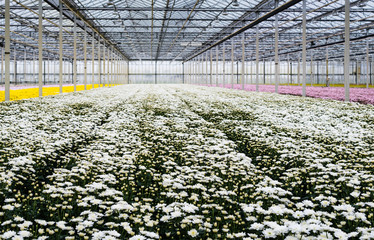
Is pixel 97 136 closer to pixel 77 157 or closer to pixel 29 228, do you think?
pixel 77 157

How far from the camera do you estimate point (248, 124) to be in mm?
9352

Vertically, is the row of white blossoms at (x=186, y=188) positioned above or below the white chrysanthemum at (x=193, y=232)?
above

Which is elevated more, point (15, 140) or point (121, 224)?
point (15, 140)

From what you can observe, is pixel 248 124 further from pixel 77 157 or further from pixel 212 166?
pixel 77 157

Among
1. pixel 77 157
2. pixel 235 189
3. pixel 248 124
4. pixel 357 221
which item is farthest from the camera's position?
pixel 248 124

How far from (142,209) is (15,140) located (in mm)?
4049

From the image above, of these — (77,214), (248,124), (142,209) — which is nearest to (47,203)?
(77,214)

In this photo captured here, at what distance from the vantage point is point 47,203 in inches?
136

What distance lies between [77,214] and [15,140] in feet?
12.0

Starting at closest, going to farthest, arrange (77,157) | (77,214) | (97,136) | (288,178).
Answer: (77,214) → (288,178) → (77,157) → (97,136)

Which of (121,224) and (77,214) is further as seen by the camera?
(77,214)

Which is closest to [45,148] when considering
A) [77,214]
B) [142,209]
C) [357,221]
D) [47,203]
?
[47,203]

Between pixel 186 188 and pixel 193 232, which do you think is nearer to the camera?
pixel 193 232

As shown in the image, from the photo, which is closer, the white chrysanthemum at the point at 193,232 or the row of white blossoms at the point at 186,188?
the white chrysanthemum at the point at 193,232
